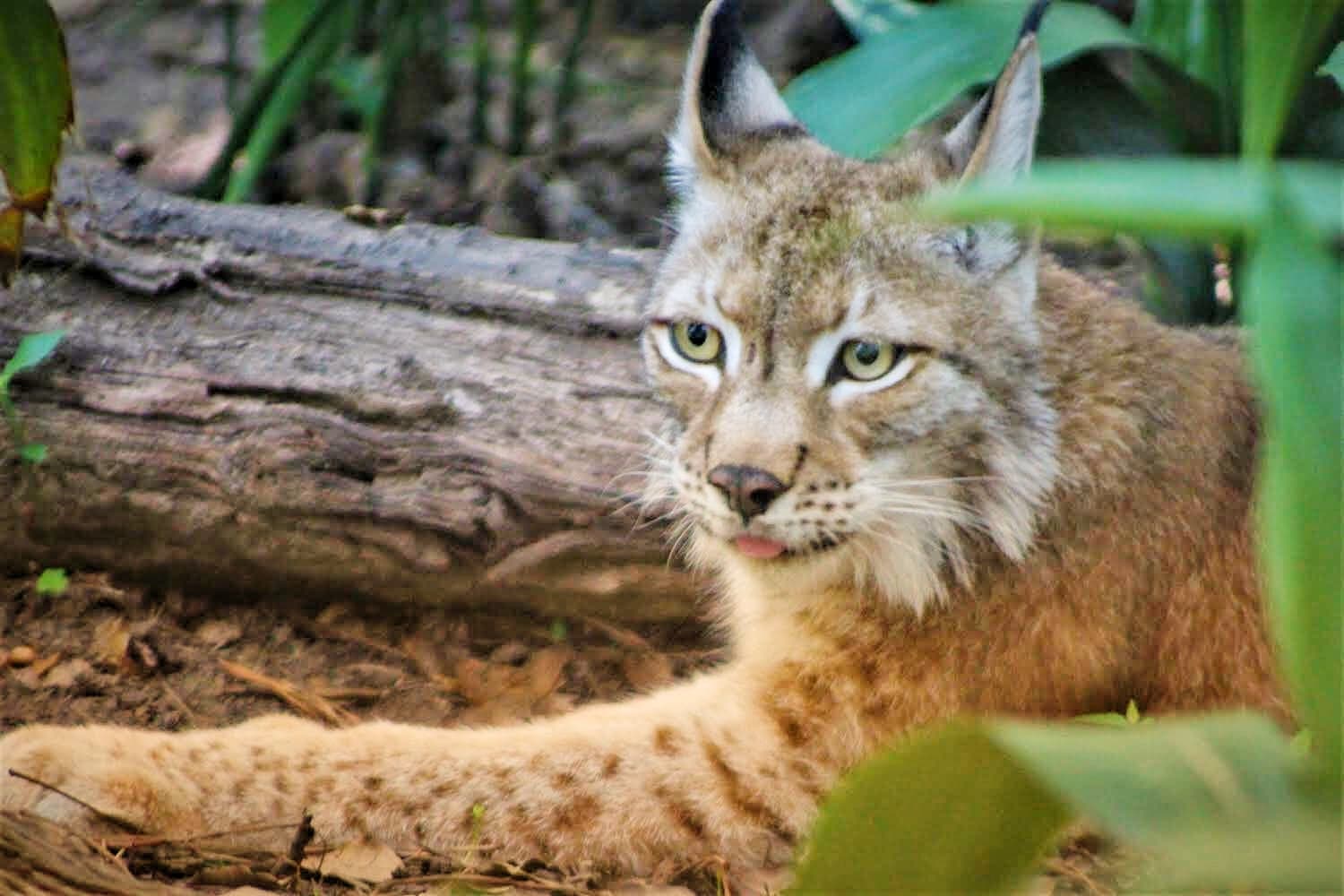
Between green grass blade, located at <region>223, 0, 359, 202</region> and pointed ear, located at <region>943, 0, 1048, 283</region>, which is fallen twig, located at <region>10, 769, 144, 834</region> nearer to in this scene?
pointed ear, located at <region>943, 0, 1048, 283</region>

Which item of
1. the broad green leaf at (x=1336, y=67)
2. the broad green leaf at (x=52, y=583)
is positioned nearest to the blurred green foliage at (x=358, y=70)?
the broad green leaf at (x=52, y=583)

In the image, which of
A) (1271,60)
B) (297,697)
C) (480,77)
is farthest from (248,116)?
(1271,60)

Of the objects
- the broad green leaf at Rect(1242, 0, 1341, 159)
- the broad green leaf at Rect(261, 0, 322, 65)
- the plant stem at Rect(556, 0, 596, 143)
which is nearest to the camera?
the broad green leaf at Rect(1242, 0, 1341, 159)

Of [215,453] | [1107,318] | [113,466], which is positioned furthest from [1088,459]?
[113,466]

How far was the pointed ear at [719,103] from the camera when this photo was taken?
3061 millimetres

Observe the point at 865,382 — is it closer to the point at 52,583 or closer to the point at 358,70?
the point at 52,583

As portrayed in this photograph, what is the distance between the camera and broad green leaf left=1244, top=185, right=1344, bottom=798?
1092mm

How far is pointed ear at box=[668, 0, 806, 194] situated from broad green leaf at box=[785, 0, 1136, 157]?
31 centimetres

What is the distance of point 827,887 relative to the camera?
Result: 151 cm

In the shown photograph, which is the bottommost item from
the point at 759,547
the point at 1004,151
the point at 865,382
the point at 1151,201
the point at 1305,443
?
the point at 759,547

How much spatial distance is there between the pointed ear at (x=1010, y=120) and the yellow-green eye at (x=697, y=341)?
555mm

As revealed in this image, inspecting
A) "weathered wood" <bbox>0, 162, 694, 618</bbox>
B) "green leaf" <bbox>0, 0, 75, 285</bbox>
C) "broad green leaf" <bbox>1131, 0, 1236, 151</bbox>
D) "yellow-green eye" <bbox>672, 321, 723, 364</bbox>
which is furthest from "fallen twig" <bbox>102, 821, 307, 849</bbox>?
"broad green leaf" <bbox>1131, 0, 1236, 151</bbox>

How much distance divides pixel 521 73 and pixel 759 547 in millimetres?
3141

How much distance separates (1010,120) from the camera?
2676 mm
